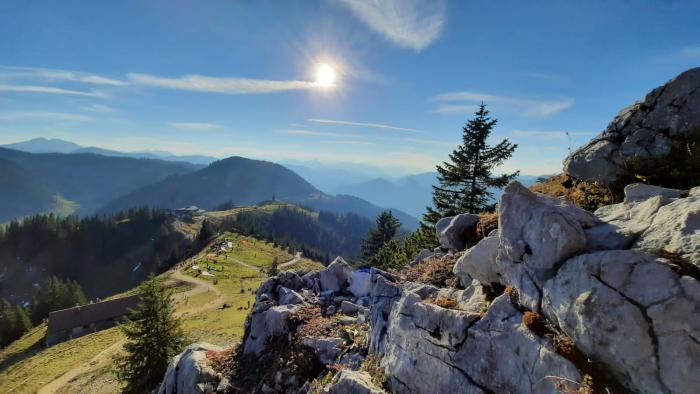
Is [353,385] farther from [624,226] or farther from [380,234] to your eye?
[380,234]

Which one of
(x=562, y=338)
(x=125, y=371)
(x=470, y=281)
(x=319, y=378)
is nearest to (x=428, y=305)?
(x=470, y=281)

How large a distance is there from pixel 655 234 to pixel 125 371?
38.2 meters

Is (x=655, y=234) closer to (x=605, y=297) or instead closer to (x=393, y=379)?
(x=605, y=297)

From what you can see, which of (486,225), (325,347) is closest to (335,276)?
(325,347)

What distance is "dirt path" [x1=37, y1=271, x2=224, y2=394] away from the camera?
44.2m

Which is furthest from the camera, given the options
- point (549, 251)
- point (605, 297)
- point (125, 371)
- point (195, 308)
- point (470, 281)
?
point (195, 308)

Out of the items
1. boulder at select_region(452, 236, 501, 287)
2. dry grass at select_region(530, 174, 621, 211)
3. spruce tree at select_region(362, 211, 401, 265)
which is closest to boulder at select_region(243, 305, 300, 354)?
boulder at select_region(452, 236, 501, 287)

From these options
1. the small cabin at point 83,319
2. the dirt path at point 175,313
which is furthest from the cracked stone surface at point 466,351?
the small cabin at point 83,319

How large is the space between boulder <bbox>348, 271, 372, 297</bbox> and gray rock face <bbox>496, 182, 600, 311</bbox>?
49.6 feet

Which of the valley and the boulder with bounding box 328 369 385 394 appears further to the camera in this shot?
the valley

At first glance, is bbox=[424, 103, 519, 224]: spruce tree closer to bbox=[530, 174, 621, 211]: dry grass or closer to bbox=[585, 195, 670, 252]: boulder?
bbox=[530, 174, 621, 211]: dry grass

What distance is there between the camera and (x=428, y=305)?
1277 centimetres

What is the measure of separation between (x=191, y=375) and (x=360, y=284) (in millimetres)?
12297

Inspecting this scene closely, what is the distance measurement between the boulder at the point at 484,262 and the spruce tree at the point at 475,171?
22.8 meters
